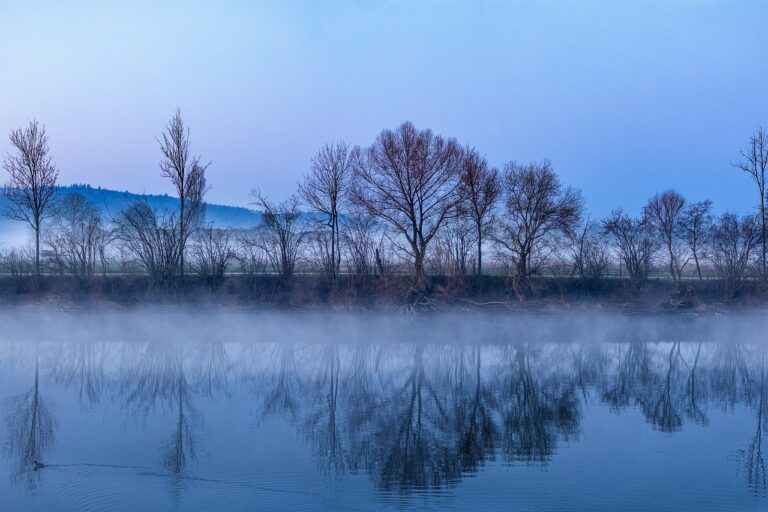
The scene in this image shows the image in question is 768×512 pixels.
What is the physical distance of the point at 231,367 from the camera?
19.5 metres

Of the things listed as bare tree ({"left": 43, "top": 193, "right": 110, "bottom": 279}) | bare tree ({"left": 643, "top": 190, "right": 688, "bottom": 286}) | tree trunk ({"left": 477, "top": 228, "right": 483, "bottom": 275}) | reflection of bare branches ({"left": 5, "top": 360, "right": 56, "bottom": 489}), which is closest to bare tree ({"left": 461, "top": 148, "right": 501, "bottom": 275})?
tree trunk ({"left": 477, "top": 228, "right": 483, "bottom": 275})

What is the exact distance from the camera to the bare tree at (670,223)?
38.4m

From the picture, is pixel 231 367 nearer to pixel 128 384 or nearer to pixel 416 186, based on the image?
pixel 128 384

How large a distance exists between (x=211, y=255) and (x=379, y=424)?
24705 millimetres

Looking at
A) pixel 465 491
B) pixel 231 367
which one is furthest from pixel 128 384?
pixel 465 491

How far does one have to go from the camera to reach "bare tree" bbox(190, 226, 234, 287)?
36281 mm

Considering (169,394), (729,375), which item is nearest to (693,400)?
(729,375)

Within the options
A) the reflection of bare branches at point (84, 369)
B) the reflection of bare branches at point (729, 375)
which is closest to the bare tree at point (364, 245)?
the reflection of bare branches at point (84, 369)

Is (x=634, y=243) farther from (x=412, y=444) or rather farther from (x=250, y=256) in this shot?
(x=412, y=444)

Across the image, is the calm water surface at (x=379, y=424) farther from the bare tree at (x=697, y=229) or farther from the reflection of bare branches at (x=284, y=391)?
the bare tree at (x=697, y=229)

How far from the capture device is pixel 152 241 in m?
36.1

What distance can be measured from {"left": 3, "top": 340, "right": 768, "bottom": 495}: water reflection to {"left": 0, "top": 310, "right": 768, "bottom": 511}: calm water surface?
0.21 feet

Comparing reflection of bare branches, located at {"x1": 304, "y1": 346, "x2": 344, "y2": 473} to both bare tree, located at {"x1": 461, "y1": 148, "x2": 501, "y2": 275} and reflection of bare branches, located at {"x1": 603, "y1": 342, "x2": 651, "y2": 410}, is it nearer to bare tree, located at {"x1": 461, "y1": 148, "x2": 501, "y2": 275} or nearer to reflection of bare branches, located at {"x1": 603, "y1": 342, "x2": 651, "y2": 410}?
reflection of bare branches, located at {"x1": 603, "y1": 342, "x2": 651, "y2": 410}

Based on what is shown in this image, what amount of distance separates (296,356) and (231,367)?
2.69 m
